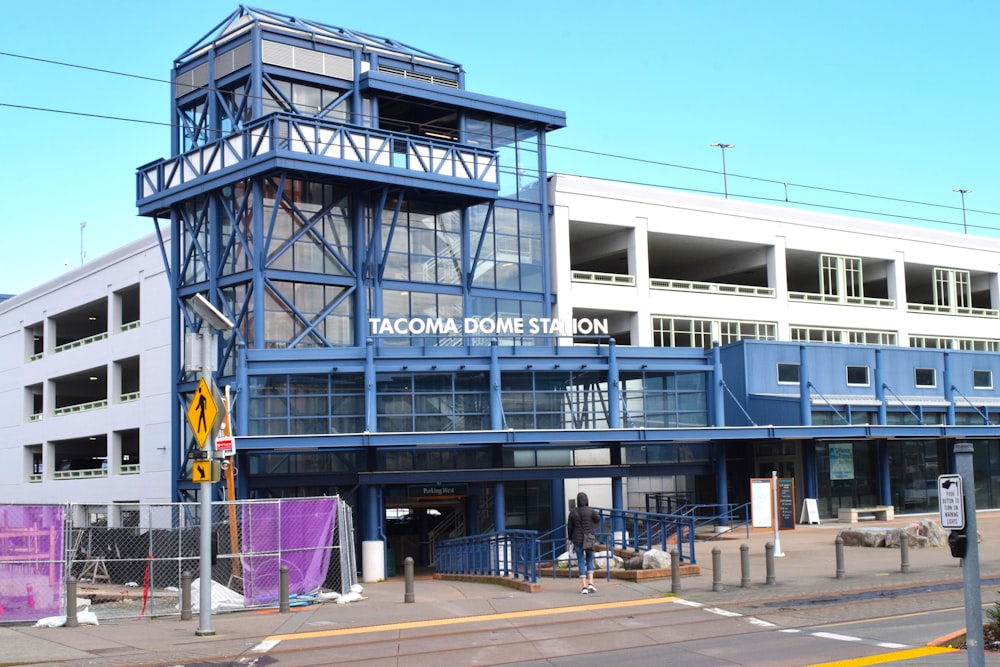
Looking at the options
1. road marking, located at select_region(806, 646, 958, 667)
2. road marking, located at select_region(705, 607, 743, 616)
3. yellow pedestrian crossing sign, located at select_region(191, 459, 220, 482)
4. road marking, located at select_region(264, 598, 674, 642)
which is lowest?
road marking, located at select_region(705, 607, 743, 616)

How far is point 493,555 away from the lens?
31.6 metres

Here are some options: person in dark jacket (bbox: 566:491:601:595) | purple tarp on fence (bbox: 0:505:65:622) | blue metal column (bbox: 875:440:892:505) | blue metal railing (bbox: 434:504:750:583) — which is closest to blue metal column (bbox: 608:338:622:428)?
blue metal railing (bbox: 434:504:750:583)

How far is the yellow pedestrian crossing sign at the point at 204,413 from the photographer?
1941cm

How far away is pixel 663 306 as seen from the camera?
51.9 metres

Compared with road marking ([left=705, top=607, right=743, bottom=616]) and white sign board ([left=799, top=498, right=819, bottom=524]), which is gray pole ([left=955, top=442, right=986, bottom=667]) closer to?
road marking ([left=705, top=607, right=743, bottom=616])

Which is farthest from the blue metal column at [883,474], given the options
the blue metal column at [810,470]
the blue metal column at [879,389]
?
the blue metal column at [810,470]

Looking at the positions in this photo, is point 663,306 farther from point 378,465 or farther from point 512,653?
point 512,653

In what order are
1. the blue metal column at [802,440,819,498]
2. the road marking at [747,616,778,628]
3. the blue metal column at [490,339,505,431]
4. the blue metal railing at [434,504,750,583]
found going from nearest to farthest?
1. the road marking at [747,616,778,628]
2. the blue metal railing at [434,504,750,583]
3. the blue metal column at [490,339,505,431]
4. the blue metal column at [802,440,819,498]

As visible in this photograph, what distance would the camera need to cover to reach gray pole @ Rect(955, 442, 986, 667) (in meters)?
10.6

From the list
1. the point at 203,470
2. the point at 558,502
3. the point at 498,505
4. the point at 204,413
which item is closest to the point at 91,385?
the point at 558,502

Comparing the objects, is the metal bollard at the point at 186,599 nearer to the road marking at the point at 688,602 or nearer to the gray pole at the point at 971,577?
the road marking at the point at 688,602

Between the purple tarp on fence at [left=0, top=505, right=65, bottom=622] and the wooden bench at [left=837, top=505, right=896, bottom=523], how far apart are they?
3302 cm

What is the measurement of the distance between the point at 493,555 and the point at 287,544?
910cm

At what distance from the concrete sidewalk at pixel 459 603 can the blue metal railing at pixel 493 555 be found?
664 mm
